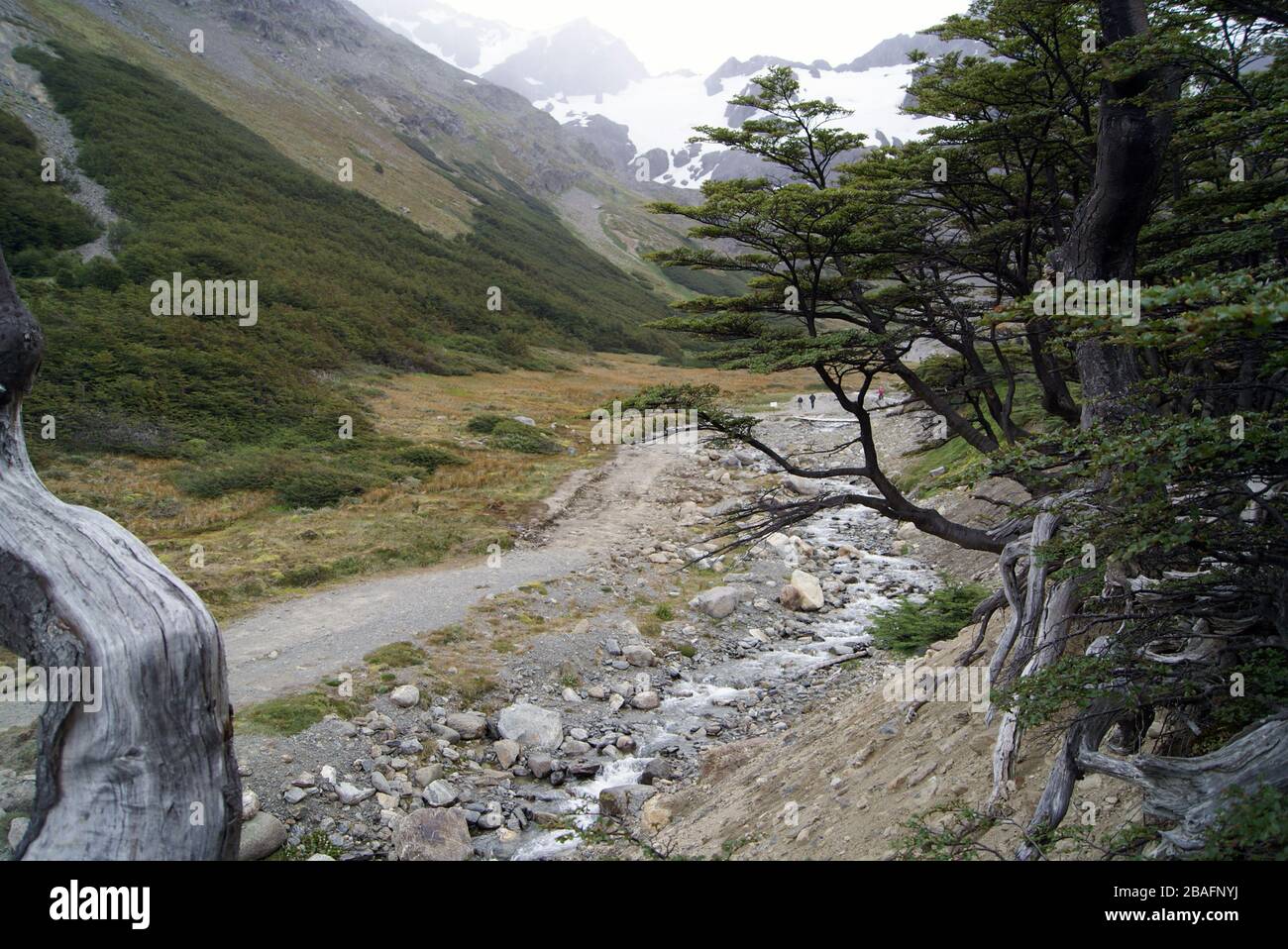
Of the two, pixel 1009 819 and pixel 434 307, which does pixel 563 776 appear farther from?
pixel 434 307

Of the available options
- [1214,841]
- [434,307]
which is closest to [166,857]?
[1214,841]

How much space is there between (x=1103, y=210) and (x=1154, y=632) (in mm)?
3216

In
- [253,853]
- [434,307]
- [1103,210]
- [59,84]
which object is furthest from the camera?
[434,307]

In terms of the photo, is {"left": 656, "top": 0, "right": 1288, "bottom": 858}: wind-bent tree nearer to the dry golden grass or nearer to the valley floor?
the valley floor

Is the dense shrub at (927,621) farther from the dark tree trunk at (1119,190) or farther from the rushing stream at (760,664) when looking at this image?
the dark tree trunk at (1119,190)

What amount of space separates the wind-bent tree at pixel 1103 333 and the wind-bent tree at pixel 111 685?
4106mm

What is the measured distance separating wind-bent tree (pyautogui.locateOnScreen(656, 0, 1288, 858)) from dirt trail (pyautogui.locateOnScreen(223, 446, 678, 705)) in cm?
737

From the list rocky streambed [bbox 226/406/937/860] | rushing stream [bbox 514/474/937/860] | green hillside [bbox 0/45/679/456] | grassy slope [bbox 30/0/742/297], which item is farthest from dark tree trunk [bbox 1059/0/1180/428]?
grassy slope [bbox 30/0/742/297]

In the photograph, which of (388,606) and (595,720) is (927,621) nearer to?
(595,720)

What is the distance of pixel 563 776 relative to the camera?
977cm

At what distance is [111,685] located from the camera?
3281 millimetres

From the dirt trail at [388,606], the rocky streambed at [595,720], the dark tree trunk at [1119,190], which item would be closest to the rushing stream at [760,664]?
the rocky streambed at [595,720]

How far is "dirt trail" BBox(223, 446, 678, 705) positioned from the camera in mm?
11406

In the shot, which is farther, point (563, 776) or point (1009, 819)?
point (563, 776)
